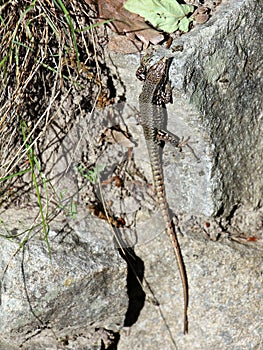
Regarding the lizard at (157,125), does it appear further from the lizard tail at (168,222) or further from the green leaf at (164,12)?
the green leaf at (164,12)

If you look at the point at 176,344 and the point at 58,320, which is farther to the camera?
the point at 176,344

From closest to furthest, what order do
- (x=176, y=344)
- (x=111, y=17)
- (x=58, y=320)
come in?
(x=111, y=17) < (x=58, y=320) < (x=176, y=344)

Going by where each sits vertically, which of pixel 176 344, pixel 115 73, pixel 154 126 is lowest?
pixel 176 344

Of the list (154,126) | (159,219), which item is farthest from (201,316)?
(154,126)

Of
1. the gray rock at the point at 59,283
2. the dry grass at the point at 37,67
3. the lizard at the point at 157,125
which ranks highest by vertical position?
the dry grass at the point at 37,67

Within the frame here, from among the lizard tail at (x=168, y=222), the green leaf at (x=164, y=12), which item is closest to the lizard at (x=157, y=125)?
the lizard tail at (x=168, y=222)

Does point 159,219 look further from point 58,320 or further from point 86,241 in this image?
point 58,320

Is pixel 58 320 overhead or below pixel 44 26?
below

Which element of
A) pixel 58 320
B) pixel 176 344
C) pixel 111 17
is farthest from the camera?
pixel 176 344
